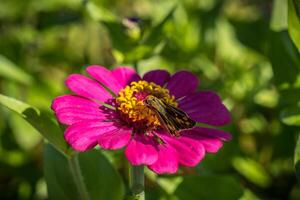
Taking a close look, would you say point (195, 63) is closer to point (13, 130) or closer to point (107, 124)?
point (13, 130)

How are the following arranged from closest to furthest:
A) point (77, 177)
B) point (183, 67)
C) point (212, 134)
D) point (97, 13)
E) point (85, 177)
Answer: point (212, 134) → point (77, 177) → point (85, 177) → point (97, 13) → point (183, 67)

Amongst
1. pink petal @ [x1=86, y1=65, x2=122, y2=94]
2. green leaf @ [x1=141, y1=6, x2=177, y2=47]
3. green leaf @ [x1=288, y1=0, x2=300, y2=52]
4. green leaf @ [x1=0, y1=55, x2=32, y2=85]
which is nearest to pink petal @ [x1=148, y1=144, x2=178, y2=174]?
pink petal @ [x1=86, y1=65, x2=122, y2=94]

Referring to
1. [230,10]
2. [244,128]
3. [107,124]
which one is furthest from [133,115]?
[230,10]

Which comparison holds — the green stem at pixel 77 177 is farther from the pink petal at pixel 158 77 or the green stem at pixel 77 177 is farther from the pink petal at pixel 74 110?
the pink petal at pixel 158 77

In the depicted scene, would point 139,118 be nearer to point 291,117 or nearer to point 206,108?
point 206,108

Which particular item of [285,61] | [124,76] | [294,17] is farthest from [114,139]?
[285,61]

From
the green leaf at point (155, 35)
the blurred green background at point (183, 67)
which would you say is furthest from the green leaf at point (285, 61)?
the green leaf at point (155, 35)
